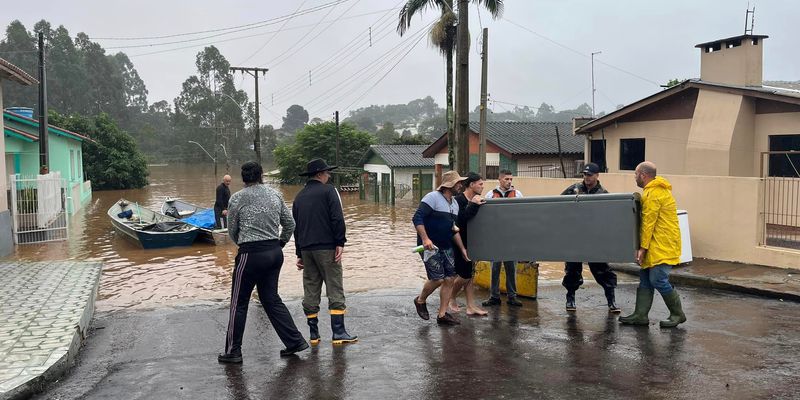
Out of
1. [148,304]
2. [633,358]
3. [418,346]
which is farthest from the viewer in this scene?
[148,304]

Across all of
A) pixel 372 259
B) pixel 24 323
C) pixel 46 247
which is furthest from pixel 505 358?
pixel 46 247

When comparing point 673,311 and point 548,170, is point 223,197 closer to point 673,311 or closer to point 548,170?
point 673,311

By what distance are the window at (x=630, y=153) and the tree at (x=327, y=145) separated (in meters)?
31.3

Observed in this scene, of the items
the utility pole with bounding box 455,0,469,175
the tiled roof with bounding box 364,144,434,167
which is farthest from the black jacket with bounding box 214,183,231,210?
the tiled roof with bounding box 364,144,434,167

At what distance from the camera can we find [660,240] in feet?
23.0

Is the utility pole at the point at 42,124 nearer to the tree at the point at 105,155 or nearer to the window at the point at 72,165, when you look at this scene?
the window at the point at 72,165

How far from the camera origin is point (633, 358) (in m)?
5.98

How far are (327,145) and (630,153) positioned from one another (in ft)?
108

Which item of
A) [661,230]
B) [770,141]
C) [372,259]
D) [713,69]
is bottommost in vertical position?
[372,259]

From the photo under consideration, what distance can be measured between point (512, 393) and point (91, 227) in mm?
21973

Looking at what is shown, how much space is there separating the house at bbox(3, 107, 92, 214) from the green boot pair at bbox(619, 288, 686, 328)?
1921cm

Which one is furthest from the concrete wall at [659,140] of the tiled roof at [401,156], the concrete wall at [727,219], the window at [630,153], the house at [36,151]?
the tiled roof at [401,156]

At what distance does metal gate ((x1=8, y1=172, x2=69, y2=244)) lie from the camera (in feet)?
56.2

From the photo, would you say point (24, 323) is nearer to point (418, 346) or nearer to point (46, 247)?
point (418, 346)
